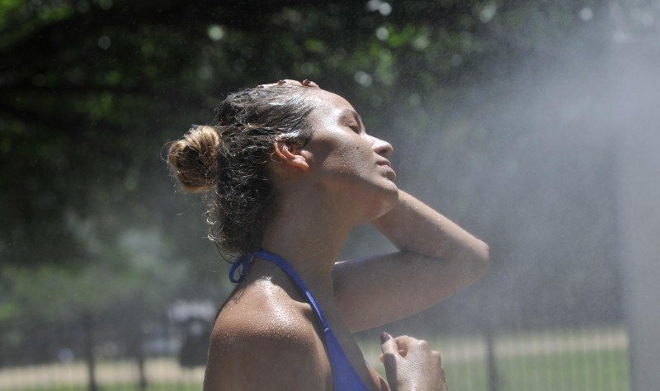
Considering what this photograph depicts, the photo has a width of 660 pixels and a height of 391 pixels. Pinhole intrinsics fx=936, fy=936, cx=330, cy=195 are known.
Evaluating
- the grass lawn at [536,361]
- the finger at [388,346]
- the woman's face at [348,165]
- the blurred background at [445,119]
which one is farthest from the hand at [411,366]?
the grass lawn at [536,361]

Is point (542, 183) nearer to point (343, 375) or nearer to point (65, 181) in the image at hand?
point (65, 181)

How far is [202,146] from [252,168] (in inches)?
4.8

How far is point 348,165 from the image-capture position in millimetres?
1581

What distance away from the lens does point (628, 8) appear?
4.45 metres

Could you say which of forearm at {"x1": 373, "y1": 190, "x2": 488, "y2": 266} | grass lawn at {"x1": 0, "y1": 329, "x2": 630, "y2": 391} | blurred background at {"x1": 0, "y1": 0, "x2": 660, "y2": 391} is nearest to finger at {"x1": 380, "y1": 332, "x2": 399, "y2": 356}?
forearm at {"x1": 373, "y1": 190, "x2": 488, "y2": 266}

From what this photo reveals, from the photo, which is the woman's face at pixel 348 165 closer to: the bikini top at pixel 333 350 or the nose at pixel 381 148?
the nose at pixel 381 148

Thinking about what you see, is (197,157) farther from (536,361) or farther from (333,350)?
(536,361)

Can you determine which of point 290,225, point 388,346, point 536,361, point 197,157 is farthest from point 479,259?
point 536,361

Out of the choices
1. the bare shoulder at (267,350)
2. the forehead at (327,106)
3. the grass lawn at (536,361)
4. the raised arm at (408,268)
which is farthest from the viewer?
the grass lawn at (536,361)

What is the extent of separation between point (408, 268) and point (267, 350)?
509mm

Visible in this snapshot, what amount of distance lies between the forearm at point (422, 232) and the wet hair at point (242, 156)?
0.32 meters

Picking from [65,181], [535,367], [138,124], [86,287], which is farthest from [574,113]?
[86,287]

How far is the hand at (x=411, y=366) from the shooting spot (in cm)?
154

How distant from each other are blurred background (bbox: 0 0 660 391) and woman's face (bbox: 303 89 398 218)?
8.14 ft
